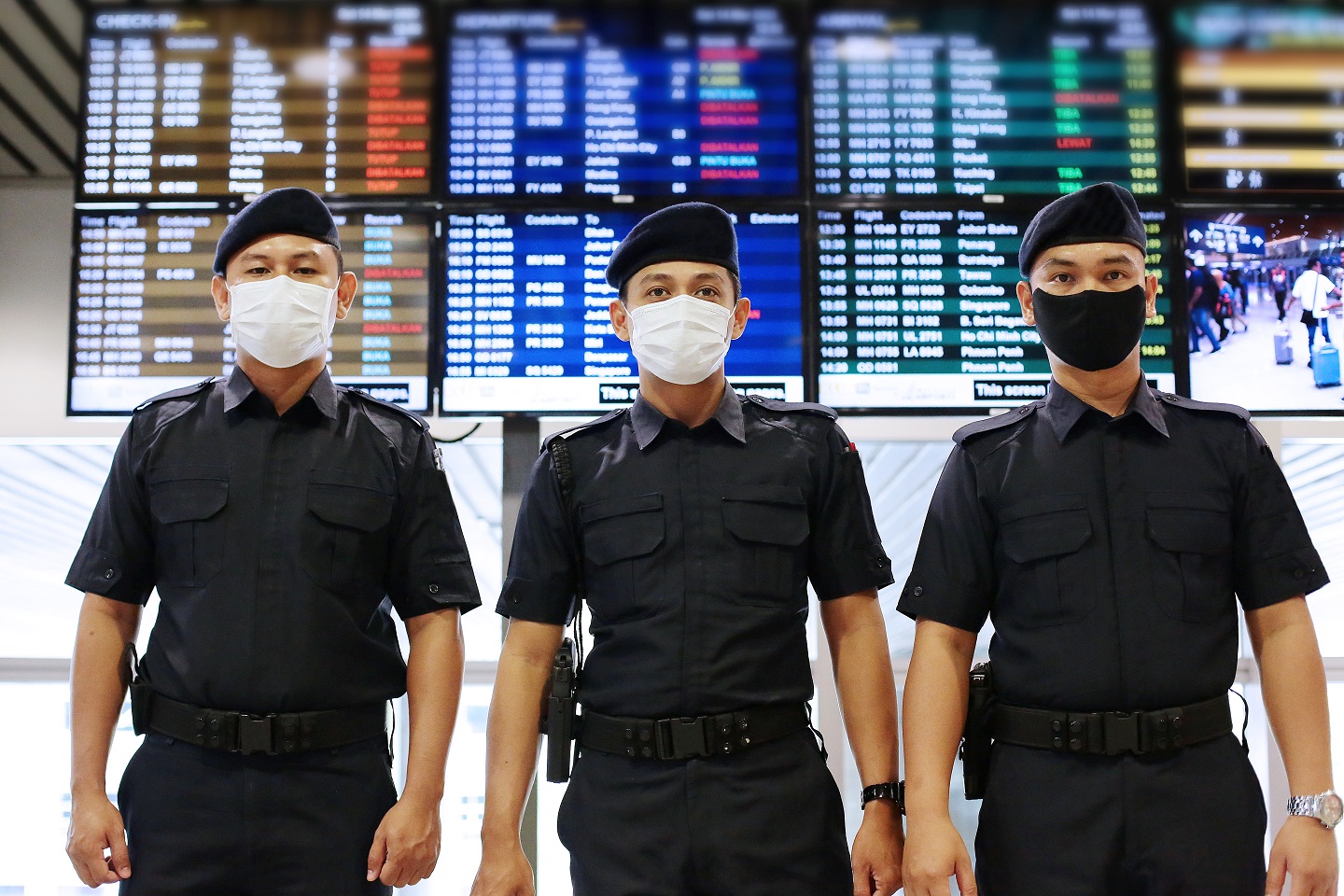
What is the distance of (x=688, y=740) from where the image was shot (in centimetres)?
178

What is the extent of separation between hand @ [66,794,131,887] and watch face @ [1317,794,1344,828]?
2017mm

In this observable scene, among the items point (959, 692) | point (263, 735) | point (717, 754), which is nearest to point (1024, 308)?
point (959, 692)

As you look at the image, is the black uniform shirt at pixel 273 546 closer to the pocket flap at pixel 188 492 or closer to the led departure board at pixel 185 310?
the pocket flap at pixel 188 492

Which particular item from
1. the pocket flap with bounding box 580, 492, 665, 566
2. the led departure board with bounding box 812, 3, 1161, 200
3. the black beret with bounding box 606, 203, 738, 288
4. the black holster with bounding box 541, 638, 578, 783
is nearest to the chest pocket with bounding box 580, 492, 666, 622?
the pocket flap with bounding box 580, 492, 665, 566

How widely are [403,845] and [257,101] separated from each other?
2.21 m

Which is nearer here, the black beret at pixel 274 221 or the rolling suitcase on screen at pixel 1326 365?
the black beret at pixel 274 221

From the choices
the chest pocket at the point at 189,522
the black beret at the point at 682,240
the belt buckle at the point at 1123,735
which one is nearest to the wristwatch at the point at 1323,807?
the belt buckle at the point at 1123,735

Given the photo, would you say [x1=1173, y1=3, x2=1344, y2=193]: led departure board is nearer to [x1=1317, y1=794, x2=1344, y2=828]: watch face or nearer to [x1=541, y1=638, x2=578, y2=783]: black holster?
[x1=1317, y1=794, x2=1344, y2=828]: watch face

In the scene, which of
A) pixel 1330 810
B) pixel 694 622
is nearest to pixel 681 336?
pixel 694 622

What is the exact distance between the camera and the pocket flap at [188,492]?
1.96 meters

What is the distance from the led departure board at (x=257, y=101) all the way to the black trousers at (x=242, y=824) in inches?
66.9

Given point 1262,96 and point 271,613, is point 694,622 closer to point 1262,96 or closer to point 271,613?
point 271,613

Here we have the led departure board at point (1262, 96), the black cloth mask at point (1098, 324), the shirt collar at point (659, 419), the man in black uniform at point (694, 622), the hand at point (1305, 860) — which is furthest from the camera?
the led departure board at point (1262, 96)

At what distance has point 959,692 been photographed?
1.87 metres
